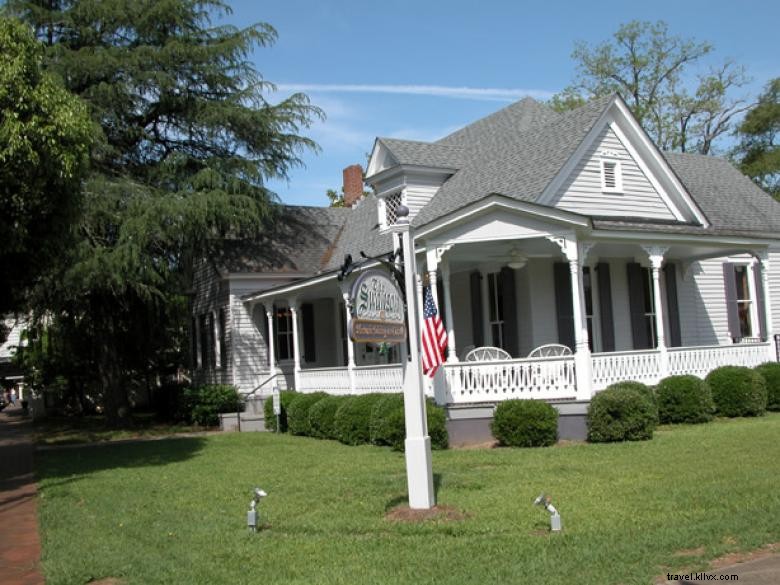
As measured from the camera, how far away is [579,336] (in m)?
14.7

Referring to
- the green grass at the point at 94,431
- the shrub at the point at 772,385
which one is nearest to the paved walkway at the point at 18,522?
the green grass at the point at 94,431

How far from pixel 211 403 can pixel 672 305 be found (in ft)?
42.9

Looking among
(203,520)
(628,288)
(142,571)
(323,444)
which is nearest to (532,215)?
(628,288)

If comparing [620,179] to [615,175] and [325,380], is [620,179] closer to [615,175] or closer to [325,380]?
[615,175]

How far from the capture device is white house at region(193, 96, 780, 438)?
15242mm

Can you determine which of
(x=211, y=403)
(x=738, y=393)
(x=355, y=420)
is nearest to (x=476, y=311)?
(x=355, y=420)

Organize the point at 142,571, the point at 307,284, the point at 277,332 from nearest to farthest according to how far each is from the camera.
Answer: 1. the point at 142,571
2. the point at 307,284
3. the point at 277,332

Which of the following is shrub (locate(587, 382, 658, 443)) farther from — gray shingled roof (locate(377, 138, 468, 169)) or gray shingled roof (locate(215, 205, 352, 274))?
gray shingled roof (locate(215, 205, 352, 274))

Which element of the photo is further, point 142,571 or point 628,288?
point 628,288

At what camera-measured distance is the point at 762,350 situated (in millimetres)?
18016

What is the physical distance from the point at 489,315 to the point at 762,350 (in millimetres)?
5894

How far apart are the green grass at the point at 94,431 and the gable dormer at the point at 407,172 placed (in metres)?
8.53

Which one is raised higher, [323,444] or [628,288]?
[628,288]

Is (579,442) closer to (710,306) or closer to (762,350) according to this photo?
(762,350)
